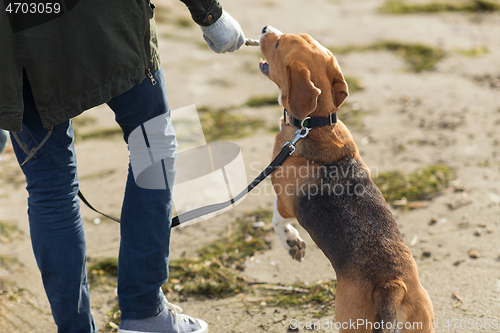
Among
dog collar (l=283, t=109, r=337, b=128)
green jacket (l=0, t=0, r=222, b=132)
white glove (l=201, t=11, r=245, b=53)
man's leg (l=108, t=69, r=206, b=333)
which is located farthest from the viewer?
dog collar (l=283, t=109, r=337, b=128)

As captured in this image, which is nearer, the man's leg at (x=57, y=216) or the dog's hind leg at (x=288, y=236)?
the man's leg at (x=57, y=216)

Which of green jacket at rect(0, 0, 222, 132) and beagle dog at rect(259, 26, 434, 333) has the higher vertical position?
green jacket at rect(0, 0, 222, 132)

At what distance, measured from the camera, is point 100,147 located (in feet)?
17.5

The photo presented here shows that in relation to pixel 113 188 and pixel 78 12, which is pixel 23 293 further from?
pixel 78 12

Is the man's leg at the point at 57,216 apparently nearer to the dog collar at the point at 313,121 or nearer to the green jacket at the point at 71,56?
the green jacket at the point at 71,56

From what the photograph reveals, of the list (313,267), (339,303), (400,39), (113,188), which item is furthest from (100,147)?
(400,39)

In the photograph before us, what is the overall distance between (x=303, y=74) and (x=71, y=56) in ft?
4.50

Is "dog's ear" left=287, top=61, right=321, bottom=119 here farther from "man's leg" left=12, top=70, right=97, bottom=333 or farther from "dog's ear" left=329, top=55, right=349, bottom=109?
"man's leg" left=12, top=70, right=97, bottom=333

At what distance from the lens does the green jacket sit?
188 centimetres

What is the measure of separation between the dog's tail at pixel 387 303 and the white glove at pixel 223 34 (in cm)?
160

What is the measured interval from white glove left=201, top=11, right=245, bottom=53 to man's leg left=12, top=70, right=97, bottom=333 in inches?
37.7

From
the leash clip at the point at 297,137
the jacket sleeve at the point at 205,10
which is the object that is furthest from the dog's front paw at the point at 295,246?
the jacket sleeve at the point at 205,10

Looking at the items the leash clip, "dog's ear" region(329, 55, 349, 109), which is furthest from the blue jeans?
"dog's ear" region(329, 55, 349, 109)

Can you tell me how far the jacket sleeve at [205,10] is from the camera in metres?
2.35
